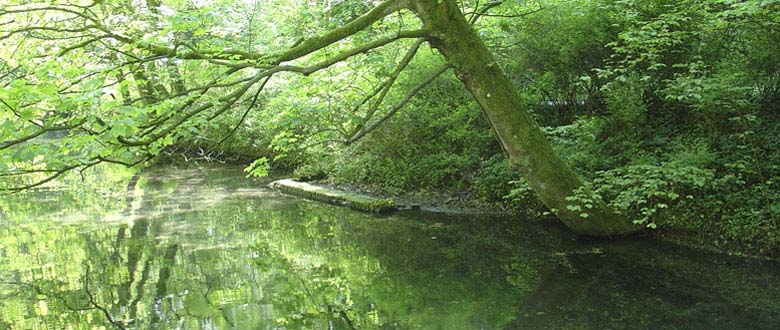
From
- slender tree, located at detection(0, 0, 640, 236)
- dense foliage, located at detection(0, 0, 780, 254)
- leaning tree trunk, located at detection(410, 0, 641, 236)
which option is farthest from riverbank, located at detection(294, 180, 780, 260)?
leaning tree trunk, located at detection(410, 0, 641, 236)

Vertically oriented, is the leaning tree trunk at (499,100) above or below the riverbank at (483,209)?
above

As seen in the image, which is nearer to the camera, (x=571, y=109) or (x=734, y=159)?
(x=734, y=159)

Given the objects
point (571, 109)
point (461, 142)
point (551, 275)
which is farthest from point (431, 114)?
point (551, 275)

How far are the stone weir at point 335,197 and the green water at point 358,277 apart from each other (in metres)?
0.35

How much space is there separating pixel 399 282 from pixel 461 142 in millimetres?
5283

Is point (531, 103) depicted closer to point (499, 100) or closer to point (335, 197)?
point (499, 100)

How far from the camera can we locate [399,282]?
7.22 m

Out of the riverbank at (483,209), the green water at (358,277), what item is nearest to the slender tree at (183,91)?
the riverbank at (483,209)

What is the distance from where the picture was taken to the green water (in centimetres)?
602

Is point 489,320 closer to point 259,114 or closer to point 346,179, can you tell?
point 346,179

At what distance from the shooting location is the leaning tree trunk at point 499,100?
7359mm

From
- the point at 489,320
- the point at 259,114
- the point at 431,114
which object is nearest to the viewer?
the point at 489,320

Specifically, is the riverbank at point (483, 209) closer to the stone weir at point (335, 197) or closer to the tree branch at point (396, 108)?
the stone weir at point (335, 197)

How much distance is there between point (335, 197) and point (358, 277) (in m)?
5.17
